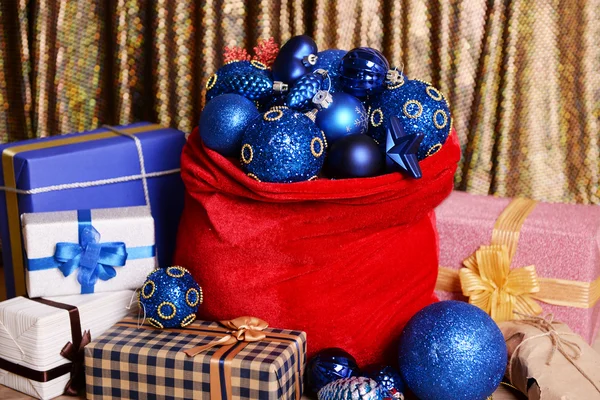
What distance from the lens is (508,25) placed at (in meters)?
1.60

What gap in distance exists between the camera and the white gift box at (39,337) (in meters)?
1.10

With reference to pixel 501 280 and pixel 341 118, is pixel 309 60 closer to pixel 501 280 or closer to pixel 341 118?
pixel 341 118

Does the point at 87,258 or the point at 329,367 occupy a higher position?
the point at 87,258

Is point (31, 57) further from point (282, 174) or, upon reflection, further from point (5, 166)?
point (282, 174)

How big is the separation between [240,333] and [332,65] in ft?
1.71

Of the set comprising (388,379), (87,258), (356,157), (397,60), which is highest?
(397,60)

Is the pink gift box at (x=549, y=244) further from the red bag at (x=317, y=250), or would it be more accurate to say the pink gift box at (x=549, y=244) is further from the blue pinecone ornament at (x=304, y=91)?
the blue pinecone ornament at (x=304, y=91)

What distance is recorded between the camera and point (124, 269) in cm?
123

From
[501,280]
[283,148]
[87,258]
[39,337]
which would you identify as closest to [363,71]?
[283,148]

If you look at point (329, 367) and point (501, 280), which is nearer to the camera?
point (329, 367)

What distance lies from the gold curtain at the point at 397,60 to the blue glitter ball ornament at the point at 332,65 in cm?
46

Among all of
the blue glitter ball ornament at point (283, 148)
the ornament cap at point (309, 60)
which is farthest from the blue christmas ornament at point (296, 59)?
the blue glitter ball ornament at point (283, 148)

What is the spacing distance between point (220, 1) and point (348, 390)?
1.15 meters

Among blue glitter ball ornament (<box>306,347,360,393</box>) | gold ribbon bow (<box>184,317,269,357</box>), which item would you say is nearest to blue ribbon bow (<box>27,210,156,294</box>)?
gold ribbon bow (<box>184,317,269,357</box>)
